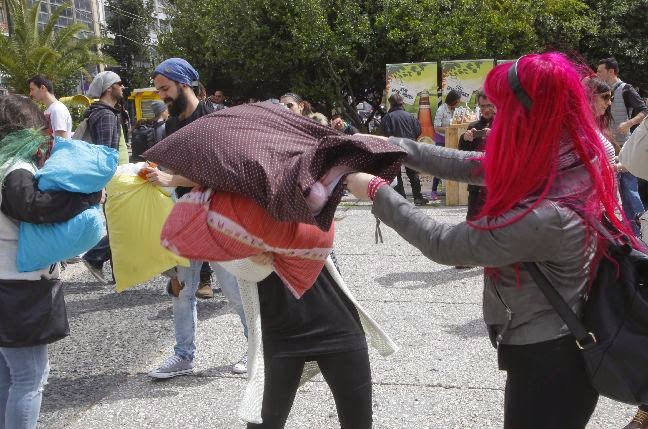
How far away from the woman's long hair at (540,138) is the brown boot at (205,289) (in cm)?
468

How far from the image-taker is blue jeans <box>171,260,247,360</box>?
4336mm

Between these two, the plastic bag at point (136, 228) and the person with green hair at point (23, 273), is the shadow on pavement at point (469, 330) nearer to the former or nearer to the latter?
the plastic bag at point (136, 228)

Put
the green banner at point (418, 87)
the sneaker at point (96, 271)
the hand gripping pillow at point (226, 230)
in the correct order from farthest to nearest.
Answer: the green banner at point (418, 87), the sneaker at point (96, 271), the hand gripping pillow at point (226, 230)

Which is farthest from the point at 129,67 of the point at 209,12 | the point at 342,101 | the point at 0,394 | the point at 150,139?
the point at 0,394

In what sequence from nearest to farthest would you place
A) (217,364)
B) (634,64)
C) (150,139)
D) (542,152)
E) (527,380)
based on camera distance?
(542,152) → (527,380) → (217,364) → (150,139) → (634,64)

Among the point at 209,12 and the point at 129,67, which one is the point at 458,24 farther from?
the point at 129,67

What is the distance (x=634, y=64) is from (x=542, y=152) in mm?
25775

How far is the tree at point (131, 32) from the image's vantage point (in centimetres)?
4509

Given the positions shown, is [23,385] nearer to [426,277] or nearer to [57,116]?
[426,277]

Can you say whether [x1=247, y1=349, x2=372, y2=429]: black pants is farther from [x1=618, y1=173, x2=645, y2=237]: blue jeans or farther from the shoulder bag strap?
[x1=618, y1=173, x2=645, y2=237]: blue jeans

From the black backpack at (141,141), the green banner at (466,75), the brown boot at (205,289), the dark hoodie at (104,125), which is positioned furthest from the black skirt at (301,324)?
the green banner at (466,75)

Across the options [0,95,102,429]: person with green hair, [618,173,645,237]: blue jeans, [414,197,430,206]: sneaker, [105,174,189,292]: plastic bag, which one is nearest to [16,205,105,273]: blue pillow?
[0,95,102,429]: person with green hair

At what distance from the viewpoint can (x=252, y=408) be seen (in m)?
2.61

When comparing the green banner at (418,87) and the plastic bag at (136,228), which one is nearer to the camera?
the plastic bag at (136,228)
